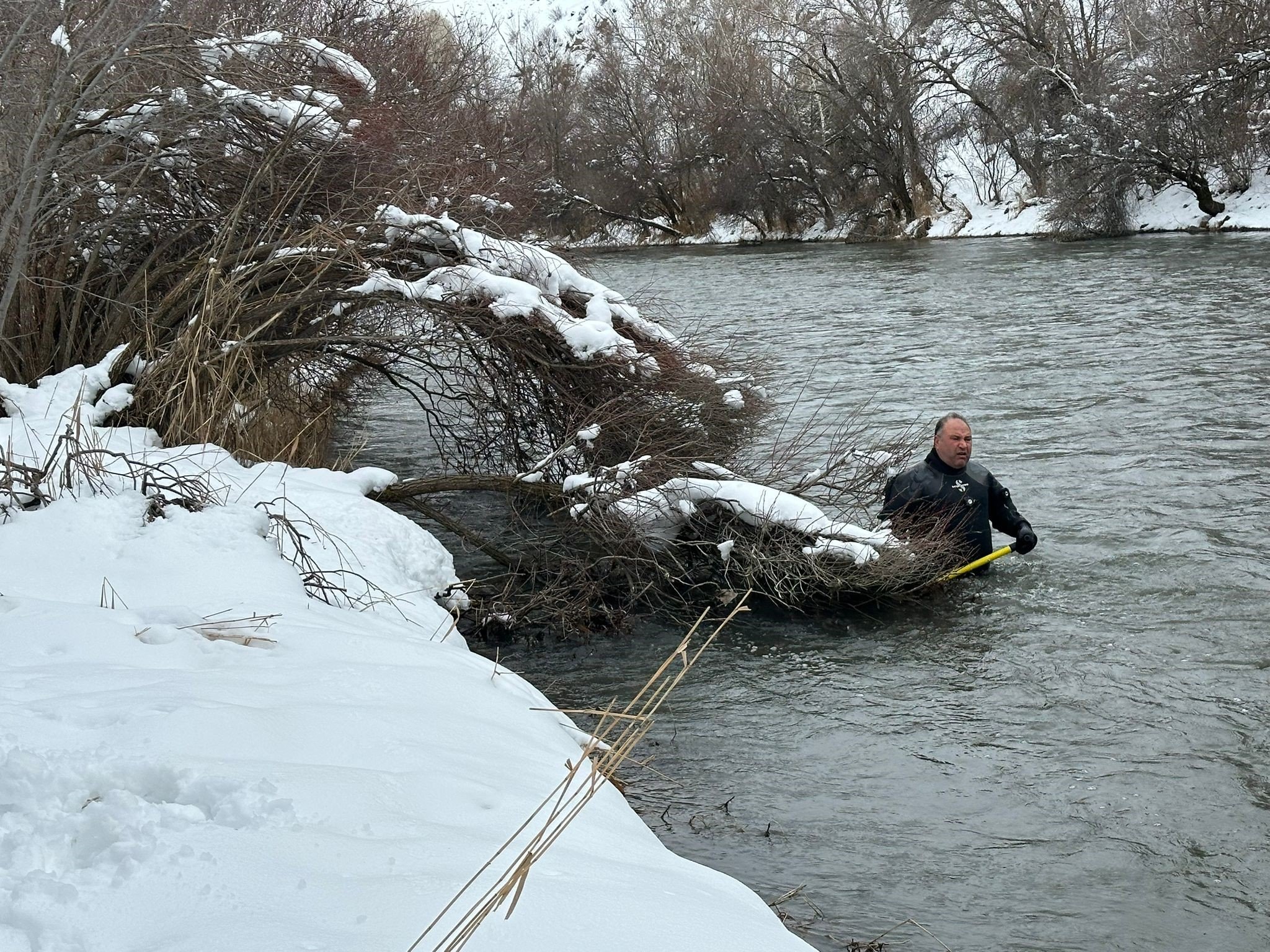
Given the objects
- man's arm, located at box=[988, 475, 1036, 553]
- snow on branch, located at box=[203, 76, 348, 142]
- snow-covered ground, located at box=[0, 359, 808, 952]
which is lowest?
man's arm, located at box=[988, 475, 1036, 553]

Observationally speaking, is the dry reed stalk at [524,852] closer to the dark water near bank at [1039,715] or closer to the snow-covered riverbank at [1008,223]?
the dark water near bank at [1039,715]

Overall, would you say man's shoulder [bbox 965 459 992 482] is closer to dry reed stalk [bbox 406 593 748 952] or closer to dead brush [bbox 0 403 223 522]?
dead brush [bbox 0 403 223 522]

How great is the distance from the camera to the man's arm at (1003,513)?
9000 mm

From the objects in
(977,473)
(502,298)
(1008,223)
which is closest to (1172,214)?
(1008,223)

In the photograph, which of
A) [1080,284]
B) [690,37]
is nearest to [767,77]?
[690,37]

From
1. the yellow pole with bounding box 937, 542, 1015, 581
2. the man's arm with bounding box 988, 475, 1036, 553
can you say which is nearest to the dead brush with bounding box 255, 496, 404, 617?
the yellow pole with bounding box 937, 542, 1015, 581

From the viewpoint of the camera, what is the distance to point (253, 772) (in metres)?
2.76

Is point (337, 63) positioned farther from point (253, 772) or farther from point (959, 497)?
point (253, 772)

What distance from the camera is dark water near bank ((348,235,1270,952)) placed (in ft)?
16.3

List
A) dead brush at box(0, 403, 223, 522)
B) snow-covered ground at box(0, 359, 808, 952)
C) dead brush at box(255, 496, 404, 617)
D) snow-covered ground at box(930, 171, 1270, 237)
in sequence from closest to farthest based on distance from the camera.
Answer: snow-covered ground at box(0, 359, 808, 952), dead brush at box(0, 403, 223, 522), dead brush at box(255, 496, 404, 617), snow-covered ground at box(930, 171, 1270, 237)

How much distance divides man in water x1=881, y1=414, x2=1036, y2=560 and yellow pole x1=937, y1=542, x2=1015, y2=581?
0.08 m

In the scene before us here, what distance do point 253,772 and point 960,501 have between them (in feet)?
22.9

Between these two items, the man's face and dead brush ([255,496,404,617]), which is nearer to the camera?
dead brush ([255,496,404,617])

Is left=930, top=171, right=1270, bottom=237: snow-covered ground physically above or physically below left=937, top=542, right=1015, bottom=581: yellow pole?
above
